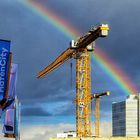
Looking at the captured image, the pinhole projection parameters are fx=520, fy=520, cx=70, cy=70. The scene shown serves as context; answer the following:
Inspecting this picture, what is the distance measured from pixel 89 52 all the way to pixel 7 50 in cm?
12266

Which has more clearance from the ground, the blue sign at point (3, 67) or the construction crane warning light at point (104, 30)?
the construction crane warning light at point (104, 30)

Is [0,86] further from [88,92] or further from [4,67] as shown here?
[88,92]

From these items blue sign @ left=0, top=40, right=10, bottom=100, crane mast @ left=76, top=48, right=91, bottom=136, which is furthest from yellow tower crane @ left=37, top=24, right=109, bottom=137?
blue sign @ left=0, top=40, right=10, bottom=100

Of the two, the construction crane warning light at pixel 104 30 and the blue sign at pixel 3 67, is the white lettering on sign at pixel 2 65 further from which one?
the construction crane warning light at pixel 104 30

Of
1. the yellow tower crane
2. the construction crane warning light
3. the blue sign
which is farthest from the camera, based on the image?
the yellow tower crane

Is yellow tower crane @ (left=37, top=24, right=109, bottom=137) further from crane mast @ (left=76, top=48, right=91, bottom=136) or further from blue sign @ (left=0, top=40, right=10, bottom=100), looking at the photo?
blue sign @ (left=0, top=40, right=10, bottom=100)

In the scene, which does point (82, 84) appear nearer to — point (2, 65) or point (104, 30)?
point (104, 30)

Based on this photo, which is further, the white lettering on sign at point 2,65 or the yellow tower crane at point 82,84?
the yellow tower crane at point 82,84

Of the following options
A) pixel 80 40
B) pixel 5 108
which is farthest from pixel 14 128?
pixel 80 40

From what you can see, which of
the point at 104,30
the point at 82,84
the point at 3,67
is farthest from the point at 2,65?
the point at 82,84

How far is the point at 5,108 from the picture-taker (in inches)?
2808

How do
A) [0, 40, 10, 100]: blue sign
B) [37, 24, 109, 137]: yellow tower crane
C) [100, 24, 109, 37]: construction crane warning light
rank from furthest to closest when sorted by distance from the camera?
[37, 24, 109, 137]: yellow tower crane
[100, 24, 109, 37]: construction crane warning light
[0, 40, 10, 100]: blue sign

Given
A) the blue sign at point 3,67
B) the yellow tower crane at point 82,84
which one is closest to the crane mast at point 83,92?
the yellow tower crane at point 82,84

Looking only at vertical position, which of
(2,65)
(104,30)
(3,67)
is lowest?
(3,67)
